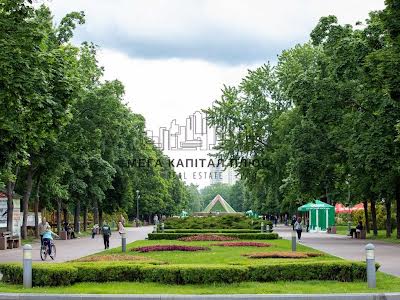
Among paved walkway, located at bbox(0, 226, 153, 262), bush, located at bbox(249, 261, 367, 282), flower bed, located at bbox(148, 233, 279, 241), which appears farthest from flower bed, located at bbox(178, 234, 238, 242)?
bush, located at bbox(249, 261, 367, 282)

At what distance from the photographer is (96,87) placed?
55.1 m

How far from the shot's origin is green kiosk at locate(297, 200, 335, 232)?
204 feet

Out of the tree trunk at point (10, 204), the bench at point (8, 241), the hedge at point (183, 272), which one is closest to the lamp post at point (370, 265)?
the hedge at point (183, 272)

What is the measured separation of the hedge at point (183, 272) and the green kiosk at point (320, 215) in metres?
44.4

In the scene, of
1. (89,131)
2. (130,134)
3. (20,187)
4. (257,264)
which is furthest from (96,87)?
(257,264)

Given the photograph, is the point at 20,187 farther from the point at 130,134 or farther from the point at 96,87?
the point at 130,134

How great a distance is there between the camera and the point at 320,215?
2601 inches

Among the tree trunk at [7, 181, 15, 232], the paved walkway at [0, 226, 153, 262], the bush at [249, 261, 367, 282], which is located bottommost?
Result: the paved walkway at [0, 226, 153, 262]

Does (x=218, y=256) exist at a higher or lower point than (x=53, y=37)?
lower

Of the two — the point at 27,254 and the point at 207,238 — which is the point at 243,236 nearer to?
the point at 207,238

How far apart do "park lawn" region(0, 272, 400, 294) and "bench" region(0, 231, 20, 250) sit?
20.8 m

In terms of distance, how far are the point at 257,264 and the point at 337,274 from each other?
2092 mm

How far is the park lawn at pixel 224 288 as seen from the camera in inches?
615

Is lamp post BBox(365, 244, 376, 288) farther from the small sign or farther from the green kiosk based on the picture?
the green kiosk
